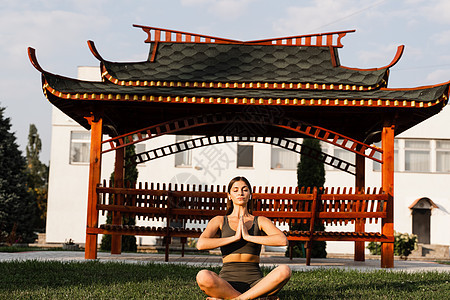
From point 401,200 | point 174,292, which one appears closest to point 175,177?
point 401,200

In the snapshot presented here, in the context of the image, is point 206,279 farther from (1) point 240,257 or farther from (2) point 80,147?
(2) point 80,147

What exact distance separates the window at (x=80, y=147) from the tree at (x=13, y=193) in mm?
2709

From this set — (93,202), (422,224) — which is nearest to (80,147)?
(93,202)

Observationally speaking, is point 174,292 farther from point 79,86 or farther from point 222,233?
point 79,86

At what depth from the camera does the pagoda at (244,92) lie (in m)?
11.4

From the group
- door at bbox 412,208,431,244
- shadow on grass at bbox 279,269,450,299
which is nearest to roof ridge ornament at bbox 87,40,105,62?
shadow on grass at bbox 279,269,450,299

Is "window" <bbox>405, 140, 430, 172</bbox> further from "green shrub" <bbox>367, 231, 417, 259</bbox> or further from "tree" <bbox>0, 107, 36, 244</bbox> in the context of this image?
"tree" <bbox>0, 107, 36, 244</bbox>

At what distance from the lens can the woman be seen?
552 cm

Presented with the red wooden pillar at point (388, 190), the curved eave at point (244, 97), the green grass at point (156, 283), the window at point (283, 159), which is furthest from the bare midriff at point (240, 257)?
the window at point (283, 159)

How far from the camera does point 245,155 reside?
27266mm

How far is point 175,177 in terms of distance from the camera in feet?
88.3

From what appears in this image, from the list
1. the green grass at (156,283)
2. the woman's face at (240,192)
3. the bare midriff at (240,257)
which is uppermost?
the woman's face at (240,192)

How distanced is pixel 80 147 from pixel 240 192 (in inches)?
917

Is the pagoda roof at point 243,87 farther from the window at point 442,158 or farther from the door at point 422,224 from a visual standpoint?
the window at point 442,158
